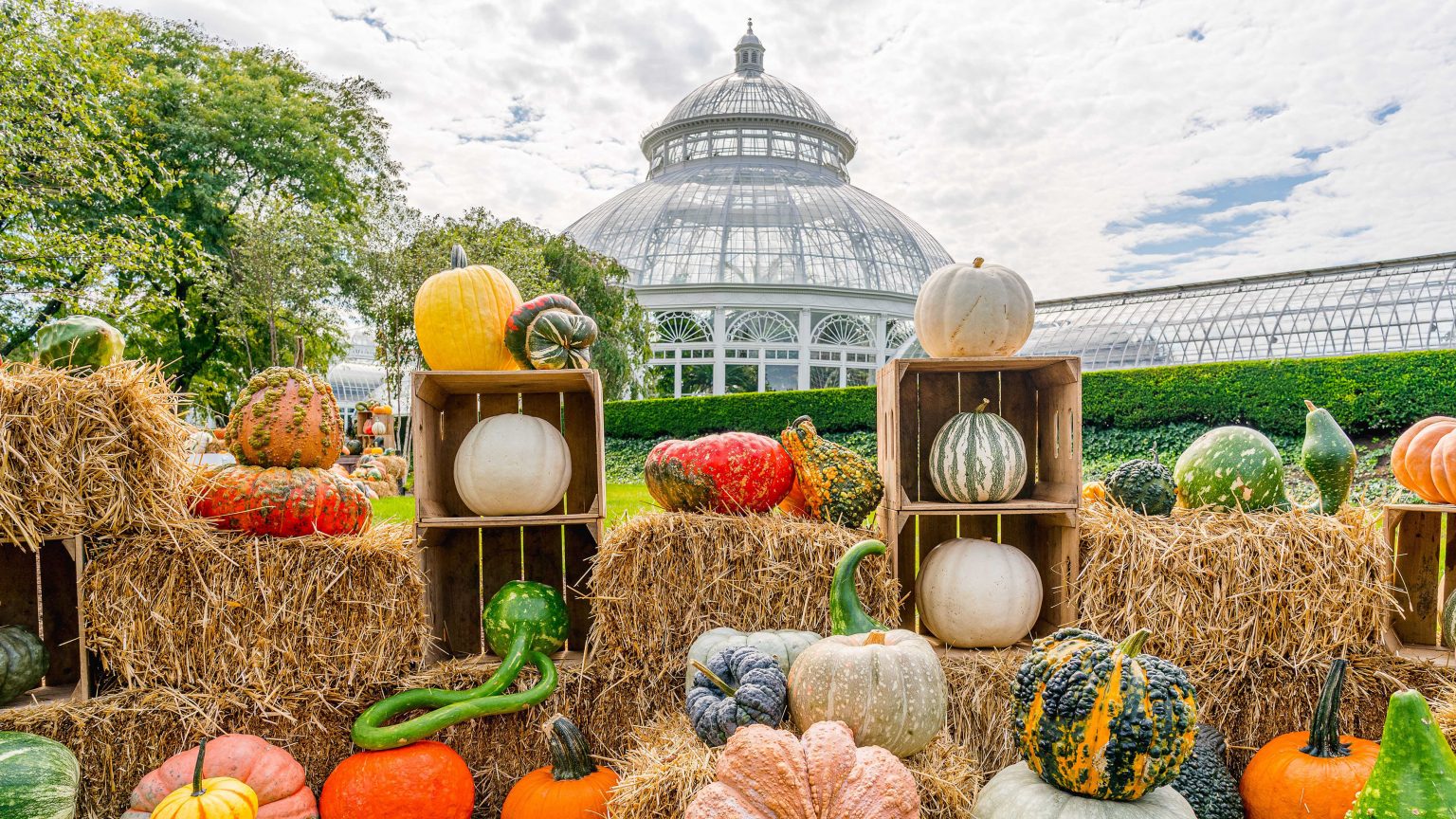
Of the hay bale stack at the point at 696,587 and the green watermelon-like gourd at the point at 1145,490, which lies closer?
the hay bale stack at the point at 696,587

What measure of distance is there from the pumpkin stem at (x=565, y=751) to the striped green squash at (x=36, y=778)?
145 centimetres

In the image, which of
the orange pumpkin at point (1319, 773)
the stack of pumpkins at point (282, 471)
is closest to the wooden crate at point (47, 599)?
the stack of pumpkins at point (282, 471)

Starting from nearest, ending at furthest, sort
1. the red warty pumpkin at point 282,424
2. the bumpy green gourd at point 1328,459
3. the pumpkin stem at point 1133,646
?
the pumpkin stem at point 1133,646 → the red warty pumpkin at point 282,424 → the bumpy green gourd at point 1328,459

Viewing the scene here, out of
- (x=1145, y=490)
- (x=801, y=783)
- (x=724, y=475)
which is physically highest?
A: (x=724, y=475)

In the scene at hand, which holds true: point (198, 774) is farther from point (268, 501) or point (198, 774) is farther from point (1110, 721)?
point (1110, 721)

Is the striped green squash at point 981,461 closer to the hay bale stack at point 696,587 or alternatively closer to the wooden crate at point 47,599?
the hay bale stack at point 696,587

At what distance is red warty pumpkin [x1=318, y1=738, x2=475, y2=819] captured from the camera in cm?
259

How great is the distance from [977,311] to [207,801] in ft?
9.76

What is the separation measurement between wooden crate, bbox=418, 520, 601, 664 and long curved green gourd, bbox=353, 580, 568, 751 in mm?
335

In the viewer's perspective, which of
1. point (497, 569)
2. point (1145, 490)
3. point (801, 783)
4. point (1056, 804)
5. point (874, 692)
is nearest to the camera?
point (801, 783)

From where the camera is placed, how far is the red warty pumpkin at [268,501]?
2824 millimetres

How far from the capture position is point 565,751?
269 centimetres

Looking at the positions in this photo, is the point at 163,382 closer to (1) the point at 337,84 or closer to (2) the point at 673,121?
(1) the point at 337,84

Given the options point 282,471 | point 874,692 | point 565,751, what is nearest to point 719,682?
point 874,692
